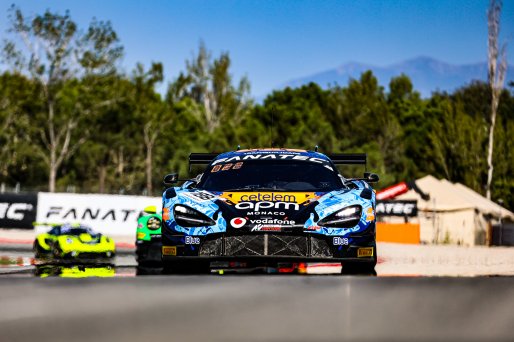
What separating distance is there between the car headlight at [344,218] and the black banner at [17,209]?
79.4ft

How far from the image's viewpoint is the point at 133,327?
3.54 metres

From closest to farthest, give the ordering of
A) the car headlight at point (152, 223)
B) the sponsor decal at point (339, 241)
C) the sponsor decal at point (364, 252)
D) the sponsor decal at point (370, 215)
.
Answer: the sponsor decal at point (339, 241) → the sponsor decal at point (364, 252) → the sponsor decal at point (370, 215) → the car headlight at point (152, 223)

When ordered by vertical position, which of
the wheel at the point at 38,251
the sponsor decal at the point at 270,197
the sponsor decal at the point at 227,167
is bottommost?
the wheel at the point at 38,251

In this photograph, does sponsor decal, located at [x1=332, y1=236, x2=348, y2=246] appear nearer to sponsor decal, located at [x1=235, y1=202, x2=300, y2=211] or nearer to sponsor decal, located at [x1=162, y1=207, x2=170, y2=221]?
sponsor decal, located at [x1=235, y1=202, x2=300, y2=211]

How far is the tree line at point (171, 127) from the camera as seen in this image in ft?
186

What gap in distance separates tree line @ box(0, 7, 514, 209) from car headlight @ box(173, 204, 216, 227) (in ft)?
154

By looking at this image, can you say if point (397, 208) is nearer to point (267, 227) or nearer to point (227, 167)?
point (227, 167)

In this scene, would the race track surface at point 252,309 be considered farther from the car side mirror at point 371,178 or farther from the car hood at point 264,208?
the car side mirror at point 371,178

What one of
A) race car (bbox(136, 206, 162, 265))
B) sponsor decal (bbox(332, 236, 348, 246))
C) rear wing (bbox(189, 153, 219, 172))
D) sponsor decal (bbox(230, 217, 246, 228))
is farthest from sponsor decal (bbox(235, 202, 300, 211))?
race car (bbox(136, 206, 162, 265))

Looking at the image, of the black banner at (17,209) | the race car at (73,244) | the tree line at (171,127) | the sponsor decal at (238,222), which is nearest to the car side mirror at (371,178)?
the sponsor decal at (238,222)

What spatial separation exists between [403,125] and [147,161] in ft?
79.4

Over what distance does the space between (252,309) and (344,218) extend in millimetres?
3703

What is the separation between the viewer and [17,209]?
99.2 feet

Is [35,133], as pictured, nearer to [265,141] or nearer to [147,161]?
[147,161]
